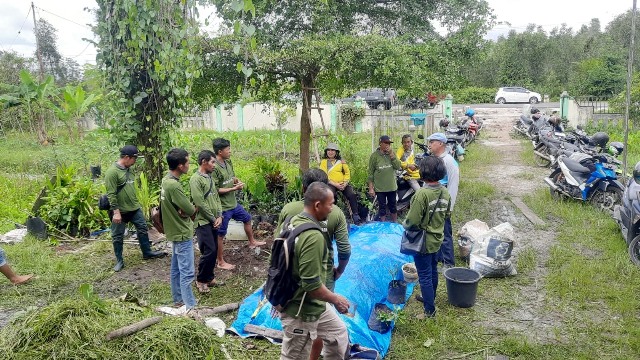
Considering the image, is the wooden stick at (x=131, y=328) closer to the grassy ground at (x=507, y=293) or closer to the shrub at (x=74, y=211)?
the grassy ground at (x=507, y=293)

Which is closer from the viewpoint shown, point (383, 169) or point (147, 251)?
point (147, 251)

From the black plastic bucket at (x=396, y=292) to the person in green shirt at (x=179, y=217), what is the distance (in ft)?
6.15

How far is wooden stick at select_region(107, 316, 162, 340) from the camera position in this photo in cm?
321

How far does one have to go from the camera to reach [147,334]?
3.26 metres

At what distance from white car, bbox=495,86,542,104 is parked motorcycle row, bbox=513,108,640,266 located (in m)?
15.7

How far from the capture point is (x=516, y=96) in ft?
90.8

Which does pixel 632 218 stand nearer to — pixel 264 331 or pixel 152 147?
pixel 264 331

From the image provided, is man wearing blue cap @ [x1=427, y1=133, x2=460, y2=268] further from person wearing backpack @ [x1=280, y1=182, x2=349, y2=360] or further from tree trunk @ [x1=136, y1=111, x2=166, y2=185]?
tree trunk @ [x1=136, y1=111, x2=166, y2=185]

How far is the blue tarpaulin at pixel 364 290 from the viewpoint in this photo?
3.96m

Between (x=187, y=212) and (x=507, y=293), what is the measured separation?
133 inches

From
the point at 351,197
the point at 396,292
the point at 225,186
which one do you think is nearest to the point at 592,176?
the point at 351,197

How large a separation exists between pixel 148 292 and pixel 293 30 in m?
4.29

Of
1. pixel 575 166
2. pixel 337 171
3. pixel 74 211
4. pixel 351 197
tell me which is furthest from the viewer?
pixel 575 166

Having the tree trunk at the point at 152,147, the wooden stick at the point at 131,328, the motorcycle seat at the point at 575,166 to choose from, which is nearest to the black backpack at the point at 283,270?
the wooden stick at the point at 131,328
